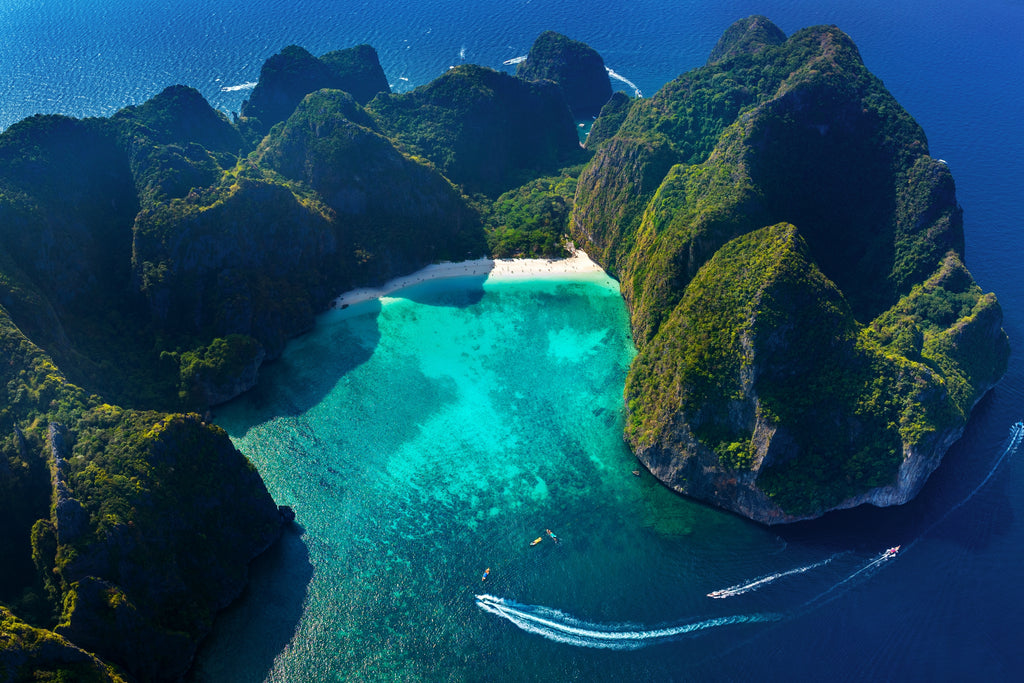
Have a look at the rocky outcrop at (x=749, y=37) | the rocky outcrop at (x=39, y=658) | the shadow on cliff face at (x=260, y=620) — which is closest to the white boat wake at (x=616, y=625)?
the shadow on cliff face at (x=260, y=620)

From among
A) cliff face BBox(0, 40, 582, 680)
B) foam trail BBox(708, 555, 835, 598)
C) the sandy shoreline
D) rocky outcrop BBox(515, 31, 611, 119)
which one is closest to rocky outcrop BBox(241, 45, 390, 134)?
cliff face BBox(0, 40, 582, 680)

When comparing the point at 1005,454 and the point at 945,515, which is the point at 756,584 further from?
the point at 1005,454

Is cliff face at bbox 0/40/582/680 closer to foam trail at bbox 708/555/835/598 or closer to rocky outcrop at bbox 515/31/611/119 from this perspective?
rocky outcrop at bbox 515/31/611/119

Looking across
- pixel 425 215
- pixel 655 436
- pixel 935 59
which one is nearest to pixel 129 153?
pixel 425 215

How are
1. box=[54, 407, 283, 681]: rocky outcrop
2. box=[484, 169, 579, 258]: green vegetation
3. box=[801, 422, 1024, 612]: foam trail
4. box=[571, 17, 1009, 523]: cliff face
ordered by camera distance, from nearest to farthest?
box=[54, 407, 283, 681]: rocky outcrop
box=[801, 422, 1024, 612]: foam trail
box=[571, 17, 1009, 523]: cliff face
box=[484, 169, 579, 258]: green vegetation

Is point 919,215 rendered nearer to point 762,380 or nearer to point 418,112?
point 762,380

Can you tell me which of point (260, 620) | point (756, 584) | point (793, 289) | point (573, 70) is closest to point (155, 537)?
point (260, 620)
